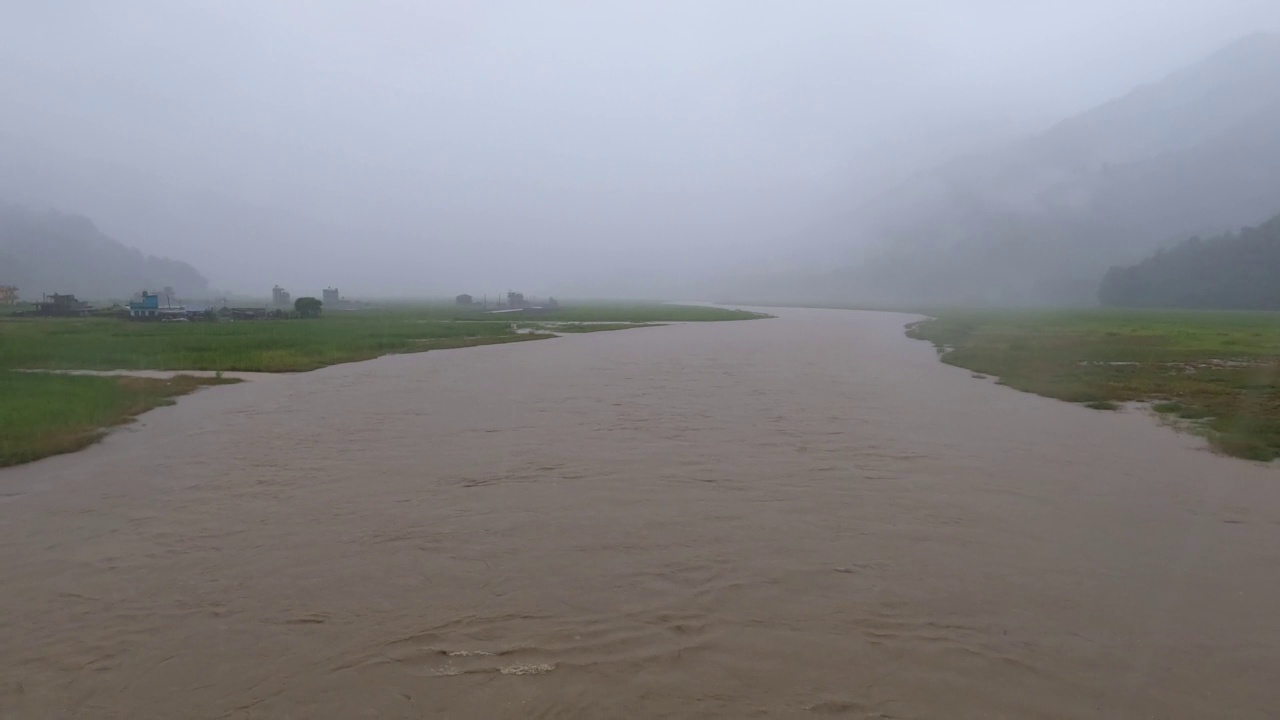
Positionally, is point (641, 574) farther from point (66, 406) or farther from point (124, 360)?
point (124, 360)

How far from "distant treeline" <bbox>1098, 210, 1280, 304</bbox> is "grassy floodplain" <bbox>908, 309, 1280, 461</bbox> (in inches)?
2345

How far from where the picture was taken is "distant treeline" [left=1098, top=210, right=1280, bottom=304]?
76.9 metres

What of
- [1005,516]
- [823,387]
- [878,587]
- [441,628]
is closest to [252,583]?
[441,628]

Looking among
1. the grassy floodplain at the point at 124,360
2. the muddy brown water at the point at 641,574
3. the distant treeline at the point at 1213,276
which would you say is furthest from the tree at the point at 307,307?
the distant treeline at the point at 1213,276

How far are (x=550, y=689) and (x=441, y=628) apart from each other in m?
1.12

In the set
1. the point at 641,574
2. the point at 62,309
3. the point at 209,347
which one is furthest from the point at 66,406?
the point at 62,309

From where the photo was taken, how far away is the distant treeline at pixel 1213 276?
7694cm

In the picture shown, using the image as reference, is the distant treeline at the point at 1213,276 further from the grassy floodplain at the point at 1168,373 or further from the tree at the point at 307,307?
the tree at the point at 307,307

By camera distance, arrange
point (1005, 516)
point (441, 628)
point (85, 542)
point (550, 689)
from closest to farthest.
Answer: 1. point (550, 689)
2. point (441, 628)
3. point (85, 542)
4. point (1005, 516)

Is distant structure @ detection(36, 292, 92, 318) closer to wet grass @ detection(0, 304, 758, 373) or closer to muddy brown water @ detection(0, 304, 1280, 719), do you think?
wet grass @ detection(0, 304, 758, 373)

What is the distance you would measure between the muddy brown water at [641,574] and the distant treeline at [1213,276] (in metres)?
90.2

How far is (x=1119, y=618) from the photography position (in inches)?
194

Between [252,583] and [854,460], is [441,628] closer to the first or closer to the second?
[252,583]

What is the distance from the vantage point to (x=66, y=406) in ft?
40.0
